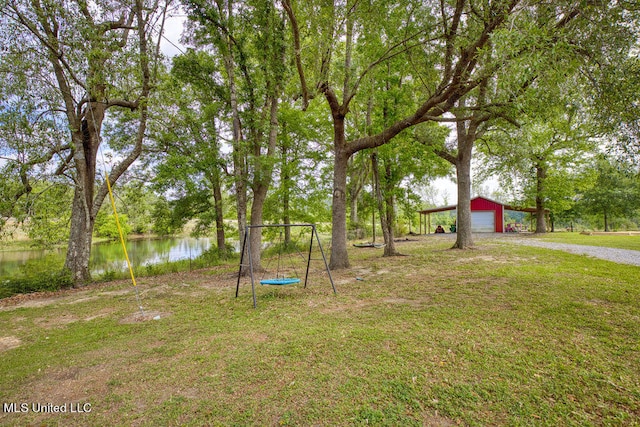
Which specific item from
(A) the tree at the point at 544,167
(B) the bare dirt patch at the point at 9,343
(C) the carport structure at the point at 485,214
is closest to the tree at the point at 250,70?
(B) the bare dirt patch at the point at 9,343

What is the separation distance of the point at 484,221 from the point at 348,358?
2529 cm

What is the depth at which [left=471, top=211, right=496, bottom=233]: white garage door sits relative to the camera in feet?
79.1

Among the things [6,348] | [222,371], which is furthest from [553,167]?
[6,348]

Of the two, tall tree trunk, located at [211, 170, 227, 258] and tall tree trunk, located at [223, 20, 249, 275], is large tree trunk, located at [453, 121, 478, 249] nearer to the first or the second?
tall tree trunk, located at [223, 20, 249, 275]

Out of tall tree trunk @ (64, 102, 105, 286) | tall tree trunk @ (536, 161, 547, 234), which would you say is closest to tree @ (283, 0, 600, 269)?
tall tree trunk @ (64, 102, 105, 286)

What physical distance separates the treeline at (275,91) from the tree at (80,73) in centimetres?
5

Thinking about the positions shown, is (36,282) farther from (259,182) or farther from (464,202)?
(464,202)

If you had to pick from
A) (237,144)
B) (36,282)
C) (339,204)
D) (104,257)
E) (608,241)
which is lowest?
(104,257)

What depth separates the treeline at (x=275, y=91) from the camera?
4.10m

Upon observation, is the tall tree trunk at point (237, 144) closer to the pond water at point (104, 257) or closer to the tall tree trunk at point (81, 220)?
the tall tree trunk at point (81, 220)

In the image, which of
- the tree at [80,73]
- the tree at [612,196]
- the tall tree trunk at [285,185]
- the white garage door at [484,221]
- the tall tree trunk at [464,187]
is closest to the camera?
the tree at [80,73]

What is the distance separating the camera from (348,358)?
3.07 m

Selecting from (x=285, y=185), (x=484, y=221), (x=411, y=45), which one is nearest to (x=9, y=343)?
(x=411, y=45)

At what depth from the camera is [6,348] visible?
398 cm
